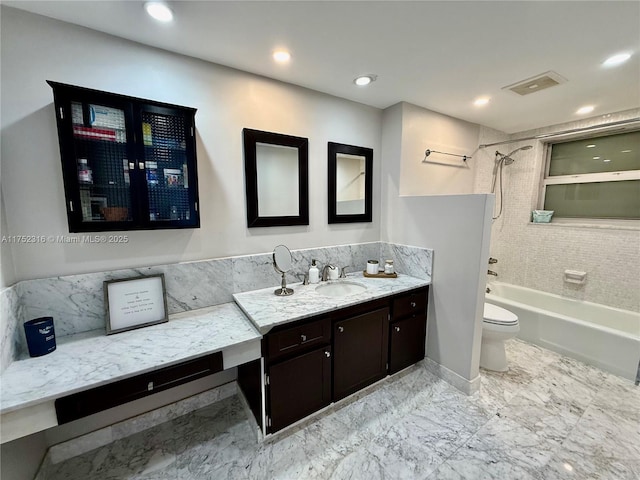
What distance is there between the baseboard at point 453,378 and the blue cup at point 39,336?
2.71 meters

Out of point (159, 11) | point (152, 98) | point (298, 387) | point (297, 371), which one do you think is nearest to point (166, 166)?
point (152, 98)

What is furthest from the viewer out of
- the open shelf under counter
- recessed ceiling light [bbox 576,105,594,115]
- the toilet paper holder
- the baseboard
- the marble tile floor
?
the toilet paper holder

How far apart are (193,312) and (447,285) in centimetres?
203

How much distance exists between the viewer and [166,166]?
1.54 meters

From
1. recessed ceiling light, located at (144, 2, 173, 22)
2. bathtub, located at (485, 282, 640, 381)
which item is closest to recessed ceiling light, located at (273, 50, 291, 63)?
recessed ceiling light, located at (144, 2, 173, 22)

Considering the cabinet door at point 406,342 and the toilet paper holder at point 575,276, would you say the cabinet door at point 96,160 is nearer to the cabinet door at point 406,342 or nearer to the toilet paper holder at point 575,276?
the cabinet door at point 406,342

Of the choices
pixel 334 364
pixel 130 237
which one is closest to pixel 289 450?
pixel 334 364

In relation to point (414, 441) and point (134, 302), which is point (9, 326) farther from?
point (414, 441)

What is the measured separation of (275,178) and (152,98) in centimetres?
93

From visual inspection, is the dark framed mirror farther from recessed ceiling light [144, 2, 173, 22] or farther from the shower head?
the shower head

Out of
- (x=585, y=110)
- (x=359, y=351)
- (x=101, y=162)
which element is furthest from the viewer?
(x=585, y=110)

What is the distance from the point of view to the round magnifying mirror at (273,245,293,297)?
196 centimetres

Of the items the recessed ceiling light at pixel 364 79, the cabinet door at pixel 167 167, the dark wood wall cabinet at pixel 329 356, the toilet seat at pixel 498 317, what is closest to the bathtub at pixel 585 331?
the toilet seat at pixel 498 317

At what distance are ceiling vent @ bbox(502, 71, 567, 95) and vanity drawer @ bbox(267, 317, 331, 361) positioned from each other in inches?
94.8
